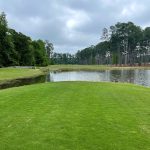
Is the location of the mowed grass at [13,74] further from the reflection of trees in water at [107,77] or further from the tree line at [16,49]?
the tree line at [16,49]

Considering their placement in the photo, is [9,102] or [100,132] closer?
[100,132]

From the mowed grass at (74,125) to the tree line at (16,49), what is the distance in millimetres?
78588

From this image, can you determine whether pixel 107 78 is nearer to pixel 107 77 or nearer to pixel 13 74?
pixel 107 77

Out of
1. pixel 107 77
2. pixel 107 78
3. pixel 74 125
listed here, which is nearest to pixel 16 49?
pixel 107 77

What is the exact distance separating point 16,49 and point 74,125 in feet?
341

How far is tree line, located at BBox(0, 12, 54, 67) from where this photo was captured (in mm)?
95594

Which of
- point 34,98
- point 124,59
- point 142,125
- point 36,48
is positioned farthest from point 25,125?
point 124,59

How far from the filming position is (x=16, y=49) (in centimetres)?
11388

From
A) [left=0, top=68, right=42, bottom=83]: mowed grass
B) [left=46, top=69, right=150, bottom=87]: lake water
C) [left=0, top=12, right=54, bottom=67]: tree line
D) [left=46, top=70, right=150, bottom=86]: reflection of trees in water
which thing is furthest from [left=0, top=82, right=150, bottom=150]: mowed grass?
[left=0, top=12, right=54, bottom=67]: tree line

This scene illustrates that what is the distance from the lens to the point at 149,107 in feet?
51.8

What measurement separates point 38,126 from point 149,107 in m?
5.88

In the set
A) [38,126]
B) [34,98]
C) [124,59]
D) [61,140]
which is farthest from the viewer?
[124,59]

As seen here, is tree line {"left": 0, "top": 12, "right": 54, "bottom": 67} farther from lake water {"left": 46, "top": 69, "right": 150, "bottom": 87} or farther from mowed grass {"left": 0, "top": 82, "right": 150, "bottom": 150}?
mowed grass {"left": 0, "top": 82, "right": 150, "bottom": 150}

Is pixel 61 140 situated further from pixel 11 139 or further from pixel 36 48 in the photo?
pixel 36 48
